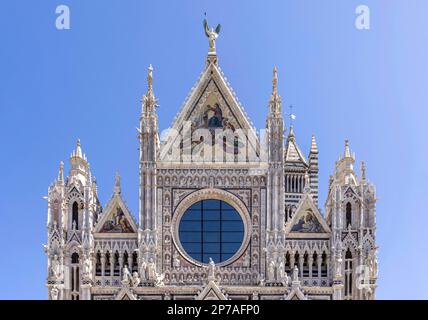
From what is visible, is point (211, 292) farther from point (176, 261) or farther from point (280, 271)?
point (280, 271)

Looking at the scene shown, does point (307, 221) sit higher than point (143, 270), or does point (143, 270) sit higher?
point (307, 221)

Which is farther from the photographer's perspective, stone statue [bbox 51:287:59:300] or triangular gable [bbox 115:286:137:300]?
stone statue [bbox 51:287:59:300]

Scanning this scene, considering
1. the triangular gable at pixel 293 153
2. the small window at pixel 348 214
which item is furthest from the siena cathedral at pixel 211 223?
the triangular gable at pixel 293 153

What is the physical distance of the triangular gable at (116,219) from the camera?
2156 inches

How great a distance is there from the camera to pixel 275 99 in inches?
2201

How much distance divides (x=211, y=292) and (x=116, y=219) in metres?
4.47

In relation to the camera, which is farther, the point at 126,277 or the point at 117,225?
the point at 117,225

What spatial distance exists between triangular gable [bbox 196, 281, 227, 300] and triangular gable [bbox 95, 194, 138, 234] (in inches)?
139

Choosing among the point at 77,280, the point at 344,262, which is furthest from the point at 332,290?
the point at 77,280

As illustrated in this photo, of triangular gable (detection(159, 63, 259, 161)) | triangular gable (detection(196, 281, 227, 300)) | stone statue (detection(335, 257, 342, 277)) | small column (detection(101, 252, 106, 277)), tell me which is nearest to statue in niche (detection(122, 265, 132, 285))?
small column (detection(101, 252, 106, 277))

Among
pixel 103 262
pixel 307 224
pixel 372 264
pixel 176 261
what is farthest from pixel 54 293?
pixel 372 264

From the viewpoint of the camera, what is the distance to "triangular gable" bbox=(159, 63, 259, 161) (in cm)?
5581

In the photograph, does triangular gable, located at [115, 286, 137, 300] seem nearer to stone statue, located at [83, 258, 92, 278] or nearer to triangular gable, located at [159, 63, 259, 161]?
stone statue, located at [83, 258, 92, 278]
